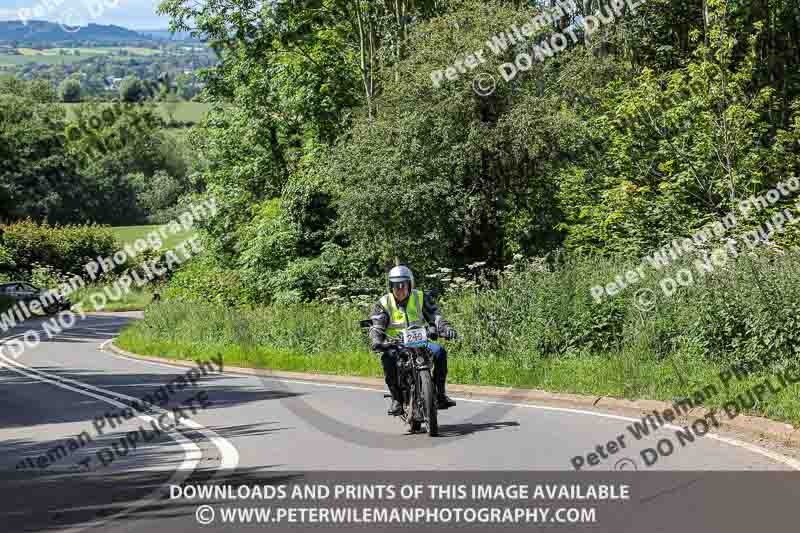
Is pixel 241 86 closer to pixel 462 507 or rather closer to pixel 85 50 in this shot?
pixel 462 507

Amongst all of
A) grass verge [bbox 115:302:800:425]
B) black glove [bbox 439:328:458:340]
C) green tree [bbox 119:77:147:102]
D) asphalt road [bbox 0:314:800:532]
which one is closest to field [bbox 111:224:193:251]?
green tree [bbox 119:77:147:102]

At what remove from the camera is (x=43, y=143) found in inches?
3930

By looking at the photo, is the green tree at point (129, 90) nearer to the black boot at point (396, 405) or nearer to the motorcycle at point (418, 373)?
the black boot at point (396, 405)

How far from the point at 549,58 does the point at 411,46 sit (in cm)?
520

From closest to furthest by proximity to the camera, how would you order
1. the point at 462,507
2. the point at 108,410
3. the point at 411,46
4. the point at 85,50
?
the point at 462,507 < the point at 108,410 < the point at 411,46 < the point at 85,50

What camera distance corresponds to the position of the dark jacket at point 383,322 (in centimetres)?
1327

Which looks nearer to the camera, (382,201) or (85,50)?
(382,201)

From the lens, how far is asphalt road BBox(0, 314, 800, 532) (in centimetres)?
997

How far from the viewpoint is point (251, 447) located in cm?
1308

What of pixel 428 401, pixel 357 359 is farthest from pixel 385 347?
pixel 357 359

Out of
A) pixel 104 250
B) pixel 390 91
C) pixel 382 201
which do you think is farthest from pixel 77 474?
pixel 104 250

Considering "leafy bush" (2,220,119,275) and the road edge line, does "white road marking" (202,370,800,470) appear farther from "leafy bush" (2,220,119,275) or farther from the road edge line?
"leafy bush" (2,220,119,275)

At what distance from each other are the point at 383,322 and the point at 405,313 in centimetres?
29

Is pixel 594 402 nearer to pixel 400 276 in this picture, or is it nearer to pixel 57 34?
pixel 400 276
